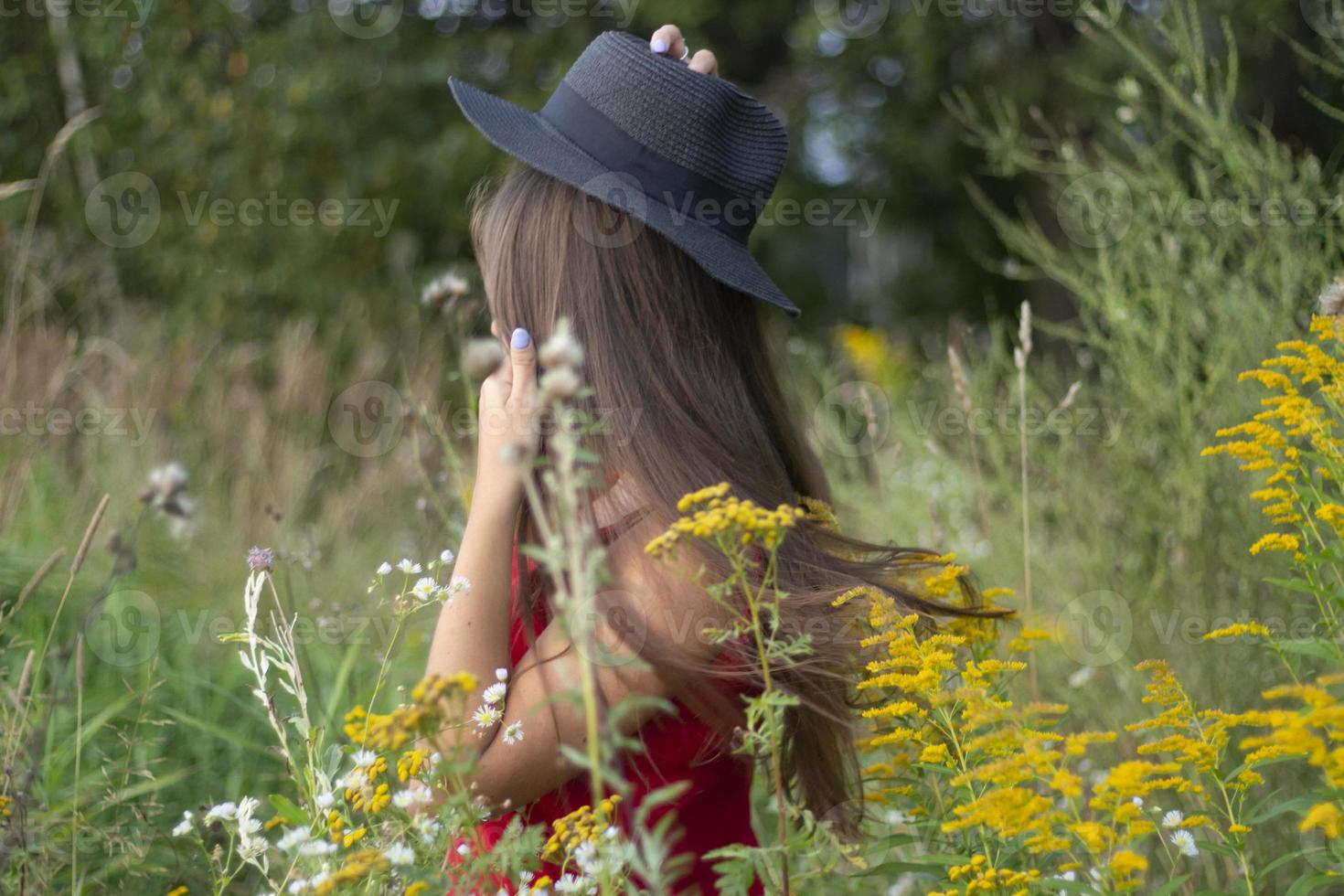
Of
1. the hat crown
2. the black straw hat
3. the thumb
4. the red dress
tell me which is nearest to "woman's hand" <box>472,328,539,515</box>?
the thumb

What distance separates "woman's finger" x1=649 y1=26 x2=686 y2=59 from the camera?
1.95m

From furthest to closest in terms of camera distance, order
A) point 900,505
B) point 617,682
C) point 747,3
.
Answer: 1. point 747,3
2. point 900,505
3. point 617,682

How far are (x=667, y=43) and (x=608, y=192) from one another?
40 cm

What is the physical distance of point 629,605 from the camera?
1.60 meters

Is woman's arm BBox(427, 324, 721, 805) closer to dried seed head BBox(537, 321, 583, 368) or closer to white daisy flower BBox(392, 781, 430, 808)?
white daisy flower BBox(392, 781, 430, 808)

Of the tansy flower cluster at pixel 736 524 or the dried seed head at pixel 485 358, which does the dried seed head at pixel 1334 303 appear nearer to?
the tansy flower cluster at pixel 736 524

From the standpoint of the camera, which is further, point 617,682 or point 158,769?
point 158,769

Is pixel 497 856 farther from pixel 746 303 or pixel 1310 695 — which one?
pixel 746 303

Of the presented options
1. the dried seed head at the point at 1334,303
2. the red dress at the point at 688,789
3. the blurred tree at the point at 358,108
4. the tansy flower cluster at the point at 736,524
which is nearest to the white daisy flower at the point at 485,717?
the red dress at the point at 688,789

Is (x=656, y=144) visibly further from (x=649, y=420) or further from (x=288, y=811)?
(x=288, y=811)

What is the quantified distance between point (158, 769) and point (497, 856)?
5.21ft

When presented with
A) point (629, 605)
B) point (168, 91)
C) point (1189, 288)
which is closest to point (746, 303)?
point (629, 605)

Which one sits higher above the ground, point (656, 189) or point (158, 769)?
point (656, 189)

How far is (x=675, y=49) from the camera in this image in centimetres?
201
